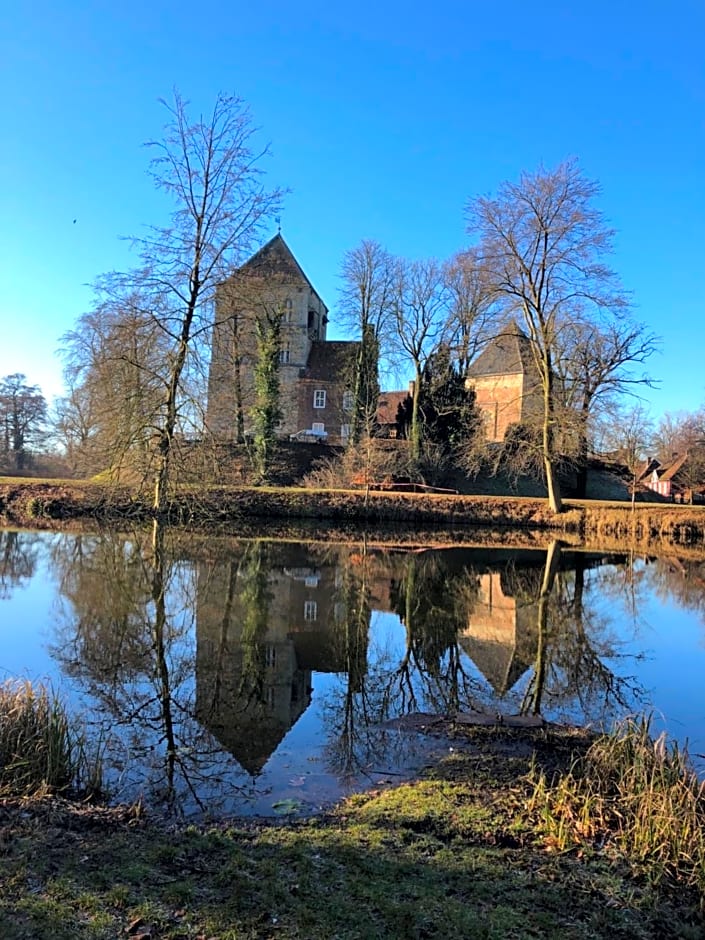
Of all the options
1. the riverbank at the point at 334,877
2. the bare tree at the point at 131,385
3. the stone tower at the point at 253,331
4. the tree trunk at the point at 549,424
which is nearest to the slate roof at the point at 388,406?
the stone tower at the point at 253,331

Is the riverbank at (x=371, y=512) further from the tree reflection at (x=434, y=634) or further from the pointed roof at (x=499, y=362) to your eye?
the pointed roof at (x=499, y=362)

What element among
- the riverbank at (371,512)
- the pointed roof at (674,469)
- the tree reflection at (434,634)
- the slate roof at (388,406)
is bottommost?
the tree reflection at (434,634)

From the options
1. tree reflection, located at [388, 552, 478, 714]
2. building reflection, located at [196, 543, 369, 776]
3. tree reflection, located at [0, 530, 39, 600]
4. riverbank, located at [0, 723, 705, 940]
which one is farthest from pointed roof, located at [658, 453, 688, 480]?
riverbank, located at [0, 723, 705, 940]

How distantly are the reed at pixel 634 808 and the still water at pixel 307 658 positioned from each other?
4.08 feet

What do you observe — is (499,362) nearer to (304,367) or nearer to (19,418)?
(304,367)

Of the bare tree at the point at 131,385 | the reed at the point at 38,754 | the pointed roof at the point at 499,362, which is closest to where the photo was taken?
the reed at the point at 38,754

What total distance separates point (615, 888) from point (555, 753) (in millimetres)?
2147

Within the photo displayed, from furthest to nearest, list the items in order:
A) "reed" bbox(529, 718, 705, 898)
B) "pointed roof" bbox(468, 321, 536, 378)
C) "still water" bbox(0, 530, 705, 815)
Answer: "pointed roof" bbox(468, 321, 536, 378) → "still water" bbox(0, 530, 705, 815) → "reed" bbox(529, 718, 705, 898)

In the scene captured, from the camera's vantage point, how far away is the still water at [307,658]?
516cm

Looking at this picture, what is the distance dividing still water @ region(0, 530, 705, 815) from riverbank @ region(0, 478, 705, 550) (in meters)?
9.30

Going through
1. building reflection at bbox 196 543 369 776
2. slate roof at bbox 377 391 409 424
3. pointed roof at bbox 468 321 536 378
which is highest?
pointed roof at bbox 468 321 536 378

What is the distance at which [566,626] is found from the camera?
11.1m

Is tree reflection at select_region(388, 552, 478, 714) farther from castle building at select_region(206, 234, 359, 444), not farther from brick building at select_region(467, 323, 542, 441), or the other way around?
brick building at select_region(467, 323, 542, 441)

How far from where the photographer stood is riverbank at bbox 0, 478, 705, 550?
25.8 meters
